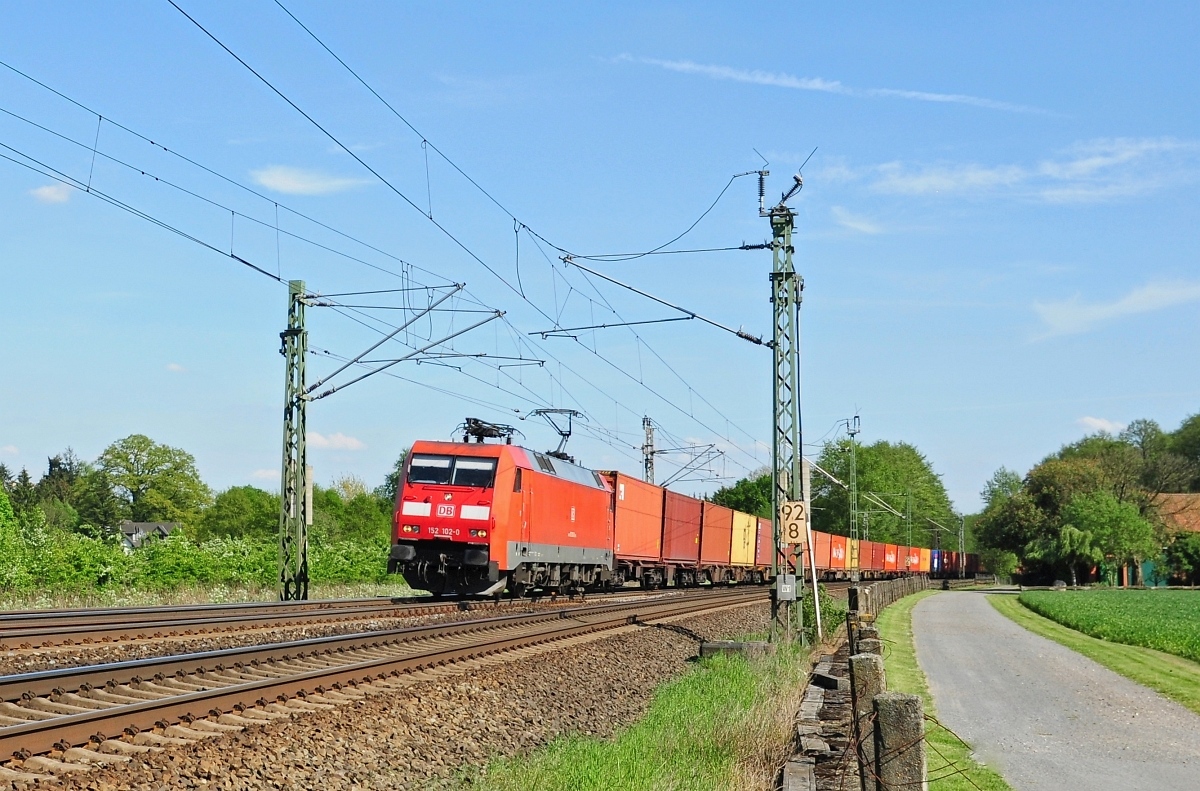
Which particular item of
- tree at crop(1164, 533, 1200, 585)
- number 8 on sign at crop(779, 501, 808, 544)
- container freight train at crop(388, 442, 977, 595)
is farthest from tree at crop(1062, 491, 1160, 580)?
number 8 on sign at crop(779, 501, 808, 544)

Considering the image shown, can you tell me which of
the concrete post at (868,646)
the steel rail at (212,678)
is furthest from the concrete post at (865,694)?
Result: the steel rail at (212,678)

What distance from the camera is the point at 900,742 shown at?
17.9 feet

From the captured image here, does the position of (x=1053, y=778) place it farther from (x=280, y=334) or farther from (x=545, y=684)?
(x=280, y=334)

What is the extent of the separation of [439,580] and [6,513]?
69.9ft

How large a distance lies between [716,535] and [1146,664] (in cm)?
2953

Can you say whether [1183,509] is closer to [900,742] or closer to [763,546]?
[763,546]

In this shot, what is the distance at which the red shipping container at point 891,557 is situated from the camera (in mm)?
83625

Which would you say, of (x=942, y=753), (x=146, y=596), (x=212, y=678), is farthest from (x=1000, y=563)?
(x=212, y=678)

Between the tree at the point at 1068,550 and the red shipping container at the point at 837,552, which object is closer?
the red shipping container at the point at 837,552

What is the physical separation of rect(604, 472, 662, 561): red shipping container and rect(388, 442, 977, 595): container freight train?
0.11ft

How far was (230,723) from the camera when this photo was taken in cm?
922

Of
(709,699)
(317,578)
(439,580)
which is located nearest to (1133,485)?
(317,578)

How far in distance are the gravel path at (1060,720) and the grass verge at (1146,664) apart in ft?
0.92

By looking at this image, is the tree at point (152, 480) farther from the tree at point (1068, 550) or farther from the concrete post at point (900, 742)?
the concrete post at point (900, 742)
